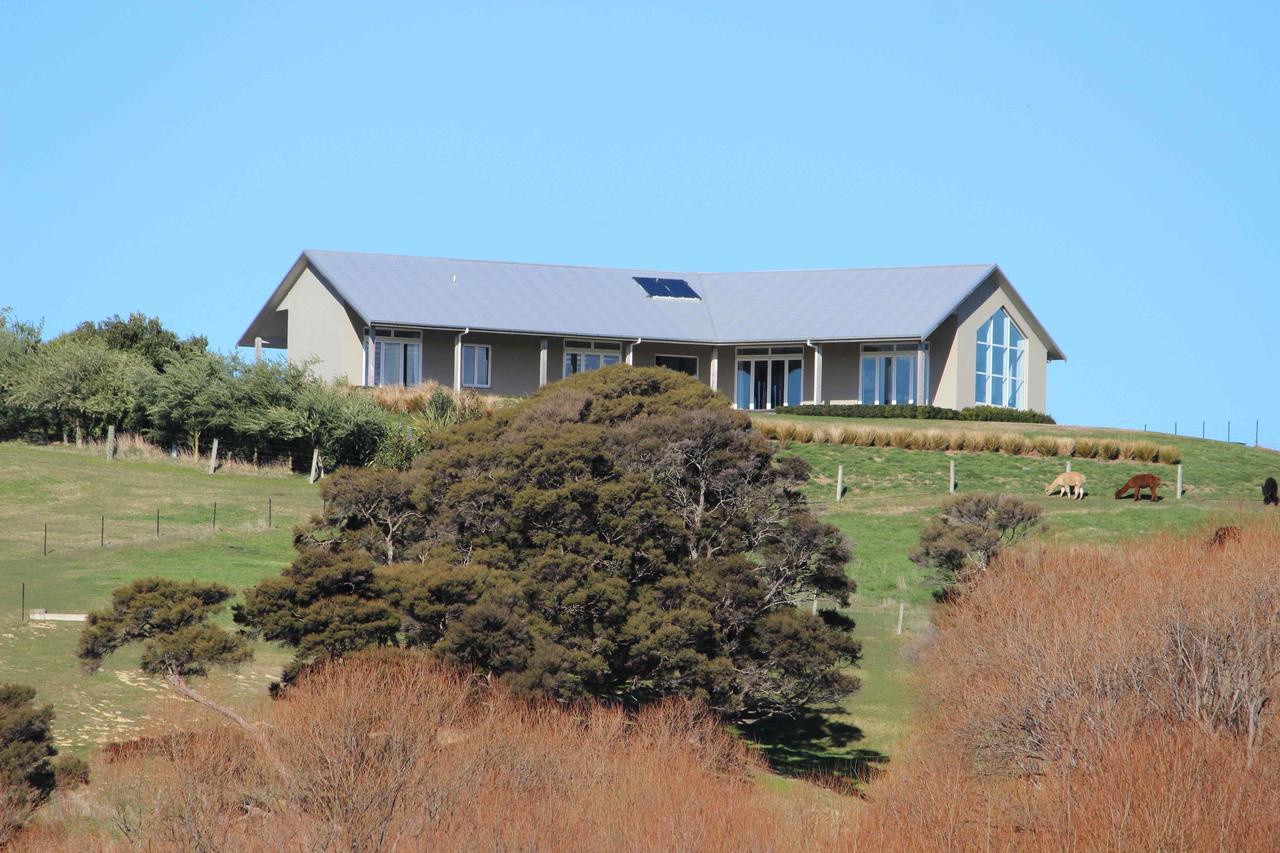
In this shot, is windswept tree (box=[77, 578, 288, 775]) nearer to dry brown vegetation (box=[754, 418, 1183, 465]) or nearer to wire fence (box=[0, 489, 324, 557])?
wire fence (box=[0, 489, 324, 557])

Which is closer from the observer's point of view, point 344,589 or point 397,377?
point 344,589

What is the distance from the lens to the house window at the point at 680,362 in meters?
62.5

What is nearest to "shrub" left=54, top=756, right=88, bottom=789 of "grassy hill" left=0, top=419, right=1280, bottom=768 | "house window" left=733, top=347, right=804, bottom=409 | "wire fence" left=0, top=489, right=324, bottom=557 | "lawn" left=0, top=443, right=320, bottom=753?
"lawn" left=0, top=443, right=320, bottom=753

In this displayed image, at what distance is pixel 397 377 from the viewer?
59219 millimetres

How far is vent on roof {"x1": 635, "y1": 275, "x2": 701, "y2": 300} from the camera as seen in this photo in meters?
64.6

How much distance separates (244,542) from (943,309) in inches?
1151

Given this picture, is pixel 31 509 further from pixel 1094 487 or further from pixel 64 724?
pixel 1094 487

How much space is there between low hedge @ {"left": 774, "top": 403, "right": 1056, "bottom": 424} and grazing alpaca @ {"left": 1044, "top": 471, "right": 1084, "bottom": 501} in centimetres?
1078

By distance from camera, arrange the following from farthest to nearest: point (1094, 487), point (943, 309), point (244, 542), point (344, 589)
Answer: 1. point (943, 309)
2. point (1094, 487)
3. point (244, 542)
4. point (344, 589)

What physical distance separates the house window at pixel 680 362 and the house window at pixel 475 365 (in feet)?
21.7

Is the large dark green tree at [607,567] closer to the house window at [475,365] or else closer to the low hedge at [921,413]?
the low hedge at [921,413]

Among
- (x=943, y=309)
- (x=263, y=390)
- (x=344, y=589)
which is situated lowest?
(x=344, y=589)

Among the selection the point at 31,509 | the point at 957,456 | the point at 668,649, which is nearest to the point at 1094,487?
the point at 957,456

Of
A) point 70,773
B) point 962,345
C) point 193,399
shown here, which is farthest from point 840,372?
point 70,773
